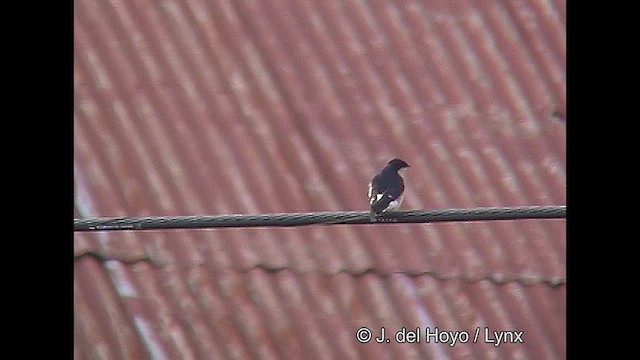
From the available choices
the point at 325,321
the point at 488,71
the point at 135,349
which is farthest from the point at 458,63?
the point at 135,349

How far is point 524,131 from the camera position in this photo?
2.78 meters

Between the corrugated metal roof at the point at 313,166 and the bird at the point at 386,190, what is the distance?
34 millimetres

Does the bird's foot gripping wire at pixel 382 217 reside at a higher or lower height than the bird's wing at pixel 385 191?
lower

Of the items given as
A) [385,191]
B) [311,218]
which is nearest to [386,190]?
[385,191]

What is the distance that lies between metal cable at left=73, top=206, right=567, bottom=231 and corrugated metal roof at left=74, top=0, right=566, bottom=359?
0.03 meters

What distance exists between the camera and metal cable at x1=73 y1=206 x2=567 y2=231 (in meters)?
2.67

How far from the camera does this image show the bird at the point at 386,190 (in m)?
2.72

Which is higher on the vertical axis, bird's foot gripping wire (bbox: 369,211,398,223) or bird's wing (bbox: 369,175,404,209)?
bird's wing (bbox: 369,175,404,209)

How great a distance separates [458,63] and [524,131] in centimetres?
22

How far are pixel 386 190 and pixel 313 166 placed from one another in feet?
0.64

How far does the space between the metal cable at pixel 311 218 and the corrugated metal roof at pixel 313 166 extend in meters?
0.03

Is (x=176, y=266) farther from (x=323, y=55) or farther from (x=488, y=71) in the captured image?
(x=488, y=71)

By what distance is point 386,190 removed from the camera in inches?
107

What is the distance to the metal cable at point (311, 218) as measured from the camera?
8.75 ft
